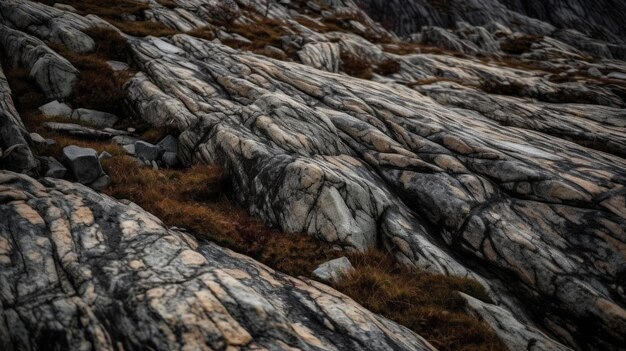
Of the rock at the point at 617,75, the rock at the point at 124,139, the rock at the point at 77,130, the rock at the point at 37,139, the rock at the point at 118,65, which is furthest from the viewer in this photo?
the rock at the point at 617,75

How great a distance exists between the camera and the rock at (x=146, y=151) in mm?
13172

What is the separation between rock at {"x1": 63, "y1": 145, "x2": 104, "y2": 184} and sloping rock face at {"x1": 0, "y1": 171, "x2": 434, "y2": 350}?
1.50 meters

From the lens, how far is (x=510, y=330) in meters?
8.22

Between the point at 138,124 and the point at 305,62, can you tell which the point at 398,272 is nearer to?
the point at 138,124

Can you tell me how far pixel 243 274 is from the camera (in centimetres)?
761

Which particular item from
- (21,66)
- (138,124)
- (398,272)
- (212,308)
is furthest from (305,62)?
(212,308)

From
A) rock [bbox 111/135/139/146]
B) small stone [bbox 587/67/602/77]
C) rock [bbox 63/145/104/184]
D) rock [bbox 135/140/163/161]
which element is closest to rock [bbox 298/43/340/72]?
rock [bbox 111/135/139/146]

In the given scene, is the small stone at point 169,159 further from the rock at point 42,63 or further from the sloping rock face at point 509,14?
the sloping rock face at point 509,14

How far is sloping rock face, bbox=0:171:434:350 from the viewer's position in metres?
5.71

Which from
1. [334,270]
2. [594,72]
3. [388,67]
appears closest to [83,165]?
[334,270]

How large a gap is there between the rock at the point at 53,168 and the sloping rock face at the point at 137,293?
1.17 metres

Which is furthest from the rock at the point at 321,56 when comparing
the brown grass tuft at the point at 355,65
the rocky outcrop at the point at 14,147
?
the rocky outcrop at the point at 14,147

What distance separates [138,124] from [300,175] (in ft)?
34.2

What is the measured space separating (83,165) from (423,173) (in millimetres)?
12701
